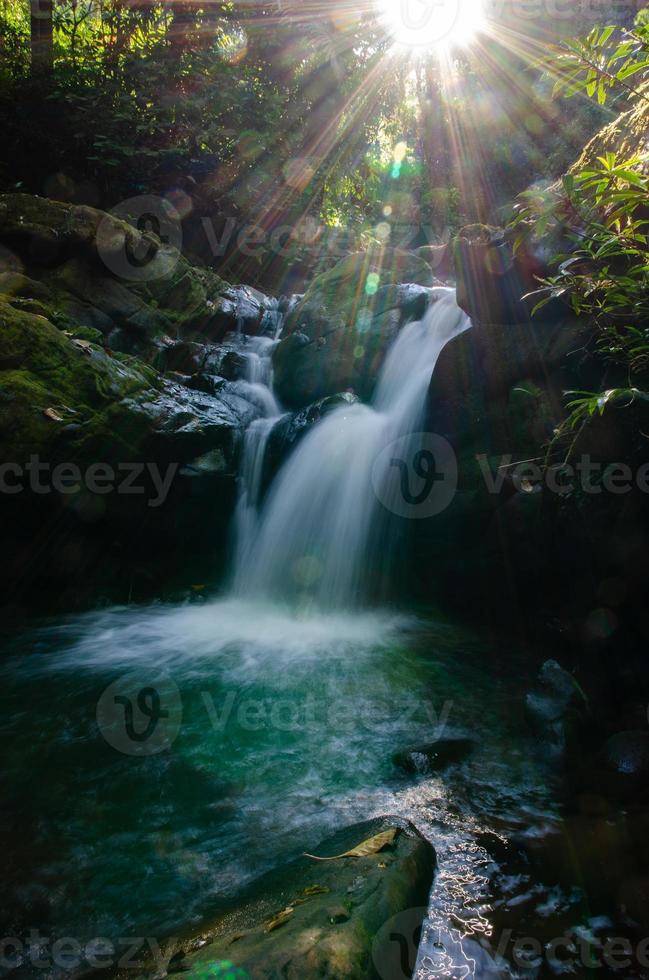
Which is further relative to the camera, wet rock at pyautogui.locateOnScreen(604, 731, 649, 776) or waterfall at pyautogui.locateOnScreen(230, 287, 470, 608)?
waterfall at pyautogui.locateOnScreen(230, 287, 470, 608)

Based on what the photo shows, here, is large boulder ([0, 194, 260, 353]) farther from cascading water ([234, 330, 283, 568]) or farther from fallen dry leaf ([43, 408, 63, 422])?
fallen dry leaf ([43, 408, 63, 422])

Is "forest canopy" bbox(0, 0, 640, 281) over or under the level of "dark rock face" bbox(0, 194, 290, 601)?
over

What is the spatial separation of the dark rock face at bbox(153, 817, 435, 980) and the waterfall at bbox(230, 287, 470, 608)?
396cm

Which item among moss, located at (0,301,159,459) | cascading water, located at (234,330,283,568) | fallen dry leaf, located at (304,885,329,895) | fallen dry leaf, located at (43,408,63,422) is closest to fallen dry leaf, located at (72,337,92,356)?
moss, located at (0,301,159,459)

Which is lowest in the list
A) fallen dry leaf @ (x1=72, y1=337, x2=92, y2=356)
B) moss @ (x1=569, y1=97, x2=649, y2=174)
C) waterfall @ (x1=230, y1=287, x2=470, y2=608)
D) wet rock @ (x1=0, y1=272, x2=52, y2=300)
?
waterfall @ (x1=230, y1=287, x2=470, y2=608)

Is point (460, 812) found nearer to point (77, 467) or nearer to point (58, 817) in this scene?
point (58, 817)

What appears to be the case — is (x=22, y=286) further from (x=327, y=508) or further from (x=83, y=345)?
(x=327, y=508)

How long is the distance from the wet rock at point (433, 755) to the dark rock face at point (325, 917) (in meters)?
0.62

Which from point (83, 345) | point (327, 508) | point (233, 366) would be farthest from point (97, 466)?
point (233, 366)

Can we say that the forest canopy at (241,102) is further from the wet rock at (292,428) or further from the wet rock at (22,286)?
the wet rock at (292,428)

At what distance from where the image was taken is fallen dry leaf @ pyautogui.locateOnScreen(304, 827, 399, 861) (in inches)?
86.2

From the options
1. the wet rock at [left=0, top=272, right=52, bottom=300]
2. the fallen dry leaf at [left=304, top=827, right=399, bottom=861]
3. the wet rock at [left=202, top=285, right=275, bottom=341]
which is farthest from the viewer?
the wet rock at [left=202, top=285, right=275, bottom=341]

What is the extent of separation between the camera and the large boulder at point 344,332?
854 centimetres

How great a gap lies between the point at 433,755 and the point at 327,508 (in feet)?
13.1
